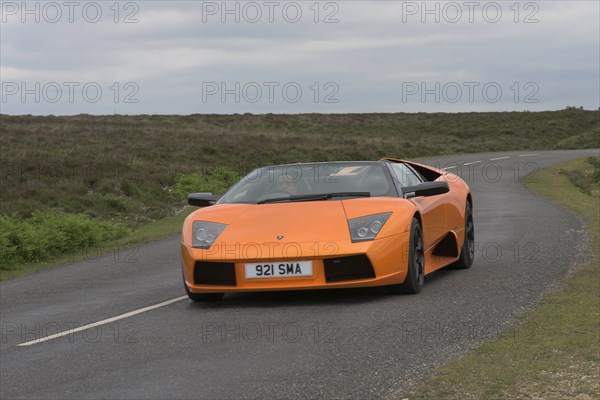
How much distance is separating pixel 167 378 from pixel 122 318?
2.67 meters

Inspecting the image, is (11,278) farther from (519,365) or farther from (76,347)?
(519,365)

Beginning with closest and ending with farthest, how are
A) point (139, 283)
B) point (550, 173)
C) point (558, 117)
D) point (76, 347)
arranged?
point (76, 347) < point (139, 283) < point (550, 173) < point (558, 117)

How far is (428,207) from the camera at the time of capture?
10.0 metres

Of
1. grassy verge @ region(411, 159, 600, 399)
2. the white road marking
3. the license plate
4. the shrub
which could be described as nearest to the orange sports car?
the license plate

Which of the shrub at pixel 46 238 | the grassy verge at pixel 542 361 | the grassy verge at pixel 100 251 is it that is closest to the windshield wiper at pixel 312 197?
the grassy verge at pixel 542 361

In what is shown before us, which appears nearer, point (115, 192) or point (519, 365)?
point (519, 365)

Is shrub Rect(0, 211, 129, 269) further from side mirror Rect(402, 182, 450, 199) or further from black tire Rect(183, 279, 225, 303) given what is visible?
side mirror Rect(402, 182, 450, 199)

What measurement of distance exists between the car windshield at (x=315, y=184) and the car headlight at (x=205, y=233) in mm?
700

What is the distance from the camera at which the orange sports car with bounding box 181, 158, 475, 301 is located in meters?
8.54

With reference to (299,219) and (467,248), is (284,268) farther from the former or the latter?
(467,248)

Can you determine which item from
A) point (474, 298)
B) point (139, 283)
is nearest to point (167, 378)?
point (474, 298)

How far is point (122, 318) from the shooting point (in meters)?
8.61

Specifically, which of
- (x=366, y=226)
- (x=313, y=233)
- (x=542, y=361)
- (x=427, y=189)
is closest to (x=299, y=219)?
(x=313, y=233)

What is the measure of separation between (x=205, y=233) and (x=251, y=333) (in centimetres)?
173
